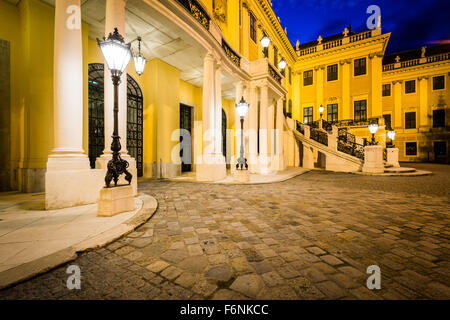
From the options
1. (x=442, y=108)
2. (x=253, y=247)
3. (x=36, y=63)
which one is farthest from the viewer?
(x=442, y=108)

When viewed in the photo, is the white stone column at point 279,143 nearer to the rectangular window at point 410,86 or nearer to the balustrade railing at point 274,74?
the balustrade railing at point 274,74

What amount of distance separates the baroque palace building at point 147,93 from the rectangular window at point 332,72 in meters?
3.77

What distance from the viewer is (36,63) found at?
6.17 metres

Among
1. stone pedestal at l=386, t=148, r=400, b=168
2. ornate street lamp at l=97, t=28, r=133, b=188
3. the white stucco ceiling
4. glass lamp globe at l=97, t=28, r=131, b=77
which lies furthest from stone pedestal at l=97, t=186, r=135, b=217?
stone pedestal at l=386, t=148, r=400, b=168

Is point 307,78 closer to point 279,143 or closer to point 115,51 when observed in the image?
point 279,143

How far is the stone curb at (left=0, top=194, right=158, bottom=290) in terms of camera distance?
1.83 metres

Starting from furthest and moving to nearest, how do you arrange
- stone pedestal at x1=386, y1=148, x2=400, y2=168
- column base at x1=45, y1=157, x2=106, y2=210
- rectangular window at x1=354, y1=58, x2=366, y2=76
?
1. rectangular window at x1=354, y1=58, x2=366, y2=76
2. stone pedestal at x1=386, y1=148, x2=400, y2=168
3. column base at x1=45, y1=157, x2=106, y2=210

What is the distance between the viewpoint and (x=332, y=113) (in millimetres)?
27531

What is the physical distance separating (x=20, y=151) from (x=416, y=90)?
148ft

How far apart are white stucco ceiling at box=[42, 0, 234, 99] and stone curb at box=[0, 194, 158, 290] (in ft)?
24.0

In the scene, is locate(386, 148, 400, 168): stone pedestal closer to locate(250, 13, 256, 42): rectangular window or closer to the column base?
locate(250, 13, 256, 42): rectangular window
